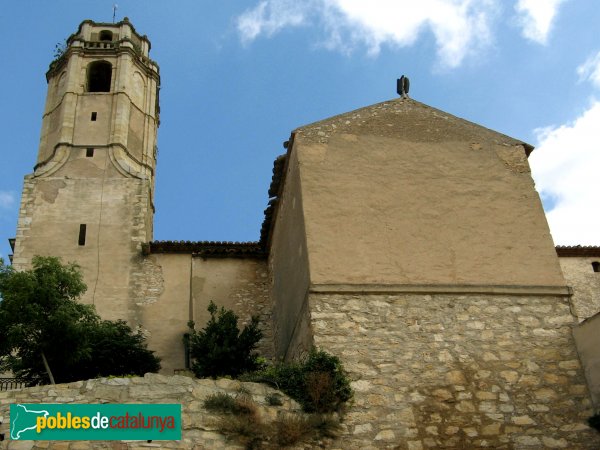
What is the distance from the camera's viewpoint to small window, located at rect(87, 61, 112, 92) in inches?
971

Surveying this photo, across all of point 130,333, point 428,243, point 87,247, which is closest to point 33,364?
point 130,333

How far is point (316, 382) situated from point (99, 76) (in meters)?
18.5

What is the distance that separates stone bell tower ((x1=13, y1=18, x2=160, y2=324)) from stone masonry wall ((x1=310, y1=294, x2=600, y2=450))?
8.95 m

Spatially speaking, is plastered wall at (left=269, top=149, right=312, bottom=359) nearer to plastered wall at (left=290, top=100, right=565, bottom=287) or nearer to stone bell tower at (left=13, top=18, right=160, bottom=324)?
plastered wall at (left=290, top=100, right=565, bottom=287)

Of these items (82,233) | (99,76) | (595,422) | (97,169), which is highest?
(99,76)

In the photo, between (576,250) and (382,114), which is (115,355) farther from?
(576,250)

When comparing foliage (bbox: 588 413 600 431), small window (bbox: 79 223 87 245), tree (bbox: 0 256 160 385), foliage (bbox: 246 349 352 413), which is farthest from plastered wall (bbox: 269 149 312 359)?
small window (bbox: 79 223 87 245)

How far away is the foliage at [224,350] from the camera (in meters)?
14.1

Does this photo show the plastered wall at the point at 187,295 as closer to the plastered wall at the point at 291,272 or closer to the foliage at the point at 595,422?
the plastered wall at the point at 291,272

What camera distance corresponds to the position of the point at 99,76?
82.1ft

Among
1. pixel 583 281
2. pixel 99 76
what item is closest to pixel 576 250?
pixel 583 281

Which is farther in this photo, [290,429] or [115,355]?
[115,355]

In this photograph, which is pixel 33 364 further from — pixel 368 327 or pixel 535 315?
pixel 535 315

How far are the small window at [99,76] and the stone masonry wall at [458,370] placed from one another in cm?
1682
